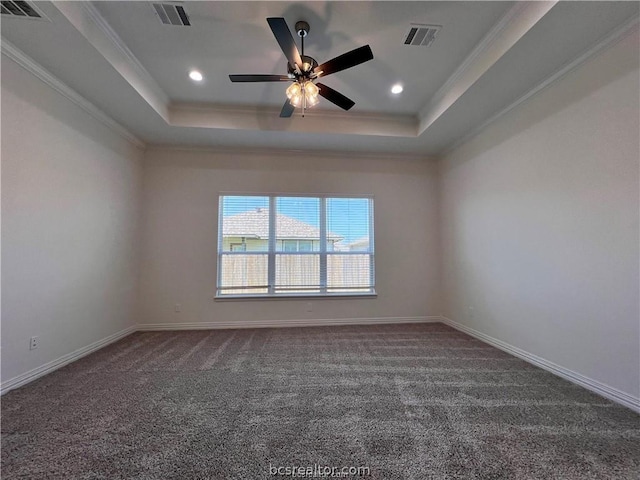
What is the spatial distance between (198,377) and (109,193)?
2712mm

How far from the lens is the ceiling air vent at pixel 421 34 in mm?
2379

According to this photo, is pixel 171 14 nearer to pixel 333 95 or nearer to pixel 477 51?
pixel 333 95

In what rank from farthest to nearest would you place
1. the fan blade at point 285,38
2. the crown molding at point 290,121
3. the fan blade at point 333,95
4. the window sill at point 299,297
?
the window sill at point 299,297, the crown molding at point 290,121, the fan blade at point 333,95, the fan blade at point 285,38

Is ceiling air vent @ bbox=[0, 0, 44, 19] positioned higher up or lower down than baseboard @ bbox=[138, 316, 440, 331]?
higher up

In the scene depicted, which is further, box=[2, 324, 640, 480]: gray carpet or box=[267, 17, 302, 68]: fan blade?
box=[267, 17, 302, 68]: fan blade

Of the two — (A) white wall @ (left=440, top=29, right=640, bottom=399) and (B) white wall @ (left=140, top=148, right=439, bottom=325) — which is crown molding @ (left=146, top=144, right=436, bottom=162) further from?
(A) white wall @ (left=440, top=29, right=640, bottom=399)

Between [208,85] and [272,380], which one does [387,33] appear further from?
[272,380]

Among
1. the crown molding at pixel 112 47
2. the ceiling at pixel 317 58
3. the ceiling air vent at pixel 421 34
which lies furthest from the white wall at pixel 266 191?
the ceiling air vent at pixel 421 34

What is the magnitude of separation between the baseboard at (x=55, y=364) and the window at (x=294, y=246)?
1475 millimetres

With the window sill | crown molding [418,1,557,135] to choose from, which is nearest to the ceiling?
crown molding [418,1,557,135]

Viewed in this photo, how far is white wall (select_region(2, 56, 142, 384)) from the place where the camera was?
2289 millimetres

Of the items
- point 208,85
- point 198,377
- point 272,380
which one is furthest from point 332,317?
point 208,85

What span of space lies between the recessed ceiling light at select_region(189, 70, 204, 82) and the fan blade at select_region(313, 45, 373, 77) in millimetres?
1583

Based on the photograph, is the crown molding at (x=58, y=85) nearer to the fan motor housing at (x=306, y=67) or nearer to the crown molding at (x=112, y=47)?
the crown molding at (x=112, y=47)
